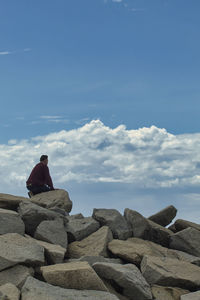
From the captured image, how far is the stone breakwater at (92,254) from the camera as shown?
8.52 meters

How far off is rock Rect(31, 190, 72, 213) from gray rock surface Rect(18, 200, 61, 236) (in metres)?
1.91

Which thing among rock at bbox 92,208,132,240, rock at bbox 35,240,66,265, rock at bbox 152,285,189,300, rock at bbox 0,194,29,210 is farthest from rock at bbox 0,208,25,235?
rock at bbox 152,285,189,300

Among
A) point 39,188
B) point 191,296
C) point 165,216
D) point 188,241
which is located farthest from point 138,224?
point 39,188

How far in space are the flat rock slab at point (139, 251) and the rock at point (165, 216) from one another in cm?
178

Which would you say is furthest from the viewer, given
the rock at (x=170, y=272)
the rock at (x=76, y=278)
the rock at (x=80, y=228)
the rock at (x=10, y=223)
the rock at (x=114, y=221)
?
the rock at (x=114, y=221)

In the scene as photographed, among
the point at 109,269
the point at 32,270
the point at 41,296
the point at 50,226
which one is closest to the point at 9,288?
the point at 41,296

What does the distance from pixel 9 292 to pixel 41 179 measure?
7.72 m

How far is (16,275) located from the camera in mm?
9023

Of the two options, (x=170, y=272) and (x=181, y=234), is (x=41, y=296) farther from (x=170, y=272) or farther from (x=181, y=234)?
Answer: (x=181, y=234)

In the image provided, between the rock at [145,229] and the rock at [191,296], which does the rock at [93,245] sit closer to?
the rock at [145,229]

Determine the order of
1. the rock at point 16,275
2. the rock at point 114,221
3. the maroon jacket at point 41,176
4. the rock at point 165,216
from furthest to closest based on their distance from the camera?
the maroon jacket at point 41,176, the rock at point 165,216, the rock at point 114,221, the rock at point 16,275

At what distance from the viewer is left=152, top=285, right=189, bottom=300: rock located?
9.77m

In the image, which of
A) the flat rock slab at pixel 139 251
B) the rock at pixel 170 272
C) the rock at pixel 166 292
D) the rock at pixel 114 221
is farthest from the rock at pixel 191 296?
the rock at pixel 114 221

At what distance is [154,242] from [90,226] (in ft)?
6.73
